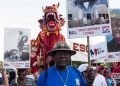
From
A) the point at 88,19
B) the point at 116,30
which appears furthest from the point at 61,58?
the point at 116,30

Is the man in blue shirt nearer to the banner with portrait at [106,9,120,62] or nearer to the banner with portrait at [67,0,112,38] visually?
the banner with portrait at [67,0,112,38]

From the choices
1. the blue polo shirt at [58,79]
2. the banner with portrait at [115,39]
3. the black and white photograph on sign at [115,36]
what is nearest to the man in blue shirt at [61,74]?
the blue polo shirt at [58,79]

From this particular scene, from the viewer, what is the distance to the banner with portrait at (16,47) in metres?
10.5

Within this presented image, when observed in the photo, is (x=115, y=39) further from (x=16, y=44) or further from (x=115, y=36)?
(x=16, y=44)

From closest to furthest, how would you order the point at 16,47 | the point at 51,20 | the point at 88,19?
1. the point at 88,19
2. the point at 16,47
3. the point at 51,20

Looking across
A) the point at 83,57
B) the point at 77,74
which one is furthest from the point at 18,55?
the point at 83,57

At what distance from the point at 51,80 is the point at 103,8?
2.93 metres

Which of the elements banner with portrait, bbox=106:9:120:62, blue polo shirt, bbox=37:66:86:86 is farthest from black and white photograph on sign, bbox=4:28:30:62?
blue polo shirt, bbox=37:66:86:86

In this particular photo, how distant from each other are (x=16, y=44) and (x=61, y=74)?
5860 mm

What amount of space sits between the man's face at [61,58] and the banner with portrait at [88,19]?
2481mm

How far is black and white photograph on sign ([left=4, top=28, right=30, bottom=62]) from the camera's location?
34.4 ft

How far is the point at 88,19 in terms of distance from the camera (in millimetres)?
7223

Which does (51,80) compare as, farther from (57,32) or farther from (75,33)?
(57,32)

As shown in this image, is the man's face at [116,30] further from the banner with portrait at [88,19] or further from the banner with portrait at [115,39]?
the banner with portrait at [88,19]
